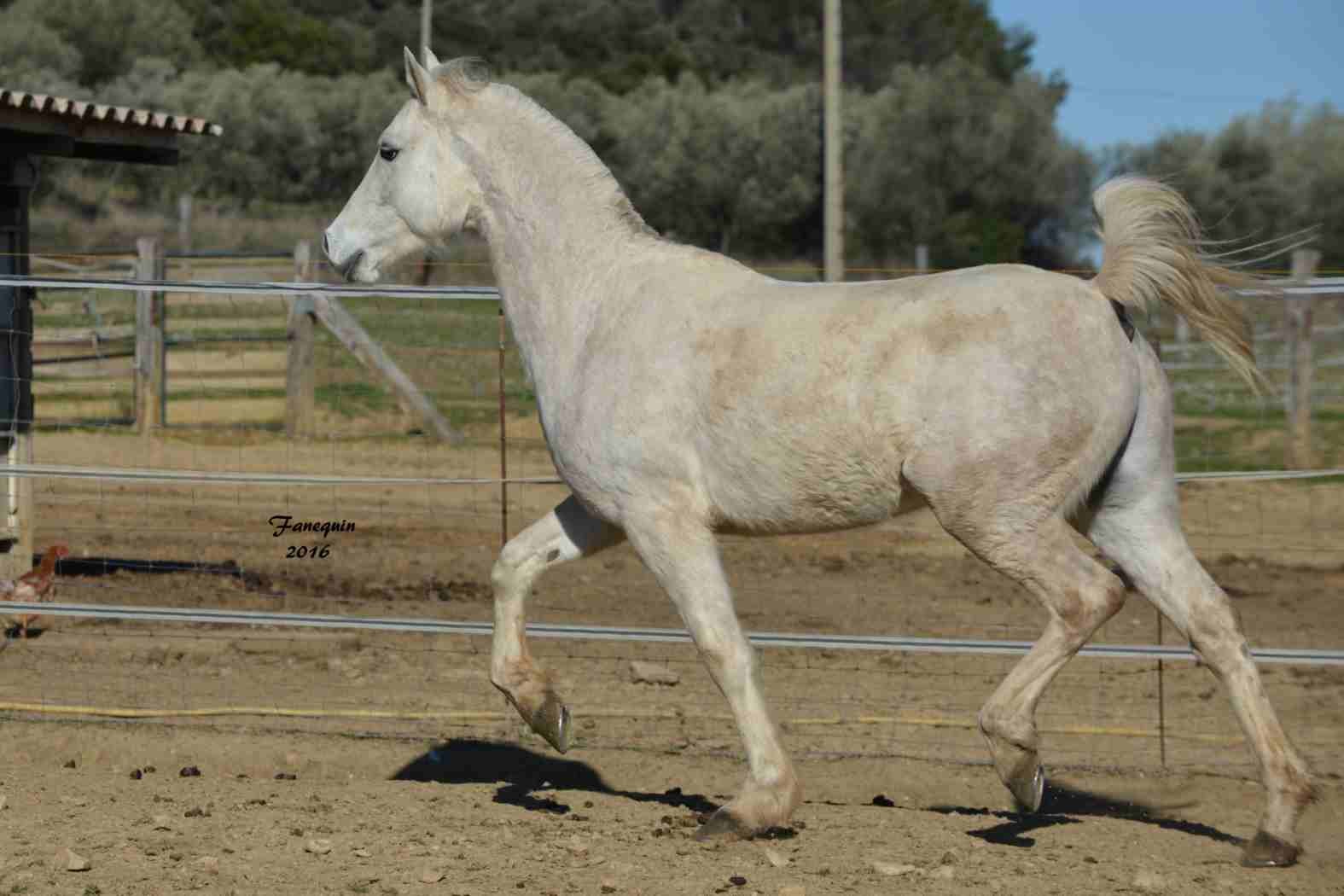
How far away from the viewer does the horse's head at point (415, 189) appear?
5215 mm

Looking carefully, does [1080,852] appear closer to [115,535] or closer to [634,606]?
[634,606]

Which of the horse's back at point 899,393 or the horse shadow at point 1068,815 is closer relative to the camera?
the horse's back at point 899,393

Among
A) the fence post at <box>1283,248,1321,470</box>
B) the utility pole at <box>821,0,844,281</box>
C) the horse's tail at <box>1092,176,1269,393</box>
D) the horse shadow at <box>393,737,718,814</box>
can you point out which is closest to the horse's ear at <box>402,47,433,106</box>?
the horse's tail at <box>1092,176,1269,393</box>

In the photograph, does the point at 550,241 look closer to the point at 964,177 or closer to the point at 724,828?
the point at 724,828

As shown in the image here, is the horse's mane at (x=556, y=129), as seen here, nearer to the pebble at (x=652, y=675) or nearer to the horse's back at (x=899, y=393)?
the horse's back at (x=899, y=393)

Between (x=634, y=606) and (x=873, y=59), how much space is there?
56392mm

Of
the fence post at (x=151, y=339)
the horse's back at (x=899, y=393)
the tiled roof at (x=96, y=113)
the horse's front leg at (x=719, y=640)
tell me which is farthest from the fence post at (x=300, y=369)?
the horse's back at (x=899, y=393)

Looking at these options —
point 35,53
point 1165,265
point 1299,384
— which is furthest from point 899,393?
point 35,53

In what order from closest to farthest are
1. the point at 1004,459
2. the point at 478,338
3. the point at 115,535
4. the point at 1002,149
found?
the point at 1004,459, the point at 115,535, the point at 478,338, the point at 1002,149

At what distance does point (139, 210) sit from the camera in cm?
3462

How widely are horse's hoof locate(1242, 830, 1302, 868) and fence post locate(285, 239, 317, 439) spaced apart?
37.6 ft

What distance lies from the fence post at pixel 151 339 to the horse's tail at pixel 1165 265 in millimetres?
11288

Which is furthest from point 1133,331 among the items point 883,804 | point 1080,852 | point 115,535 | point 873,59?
point 873,59

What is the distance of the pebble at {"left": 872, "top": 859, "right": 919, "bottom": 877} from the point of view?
4371 mm
